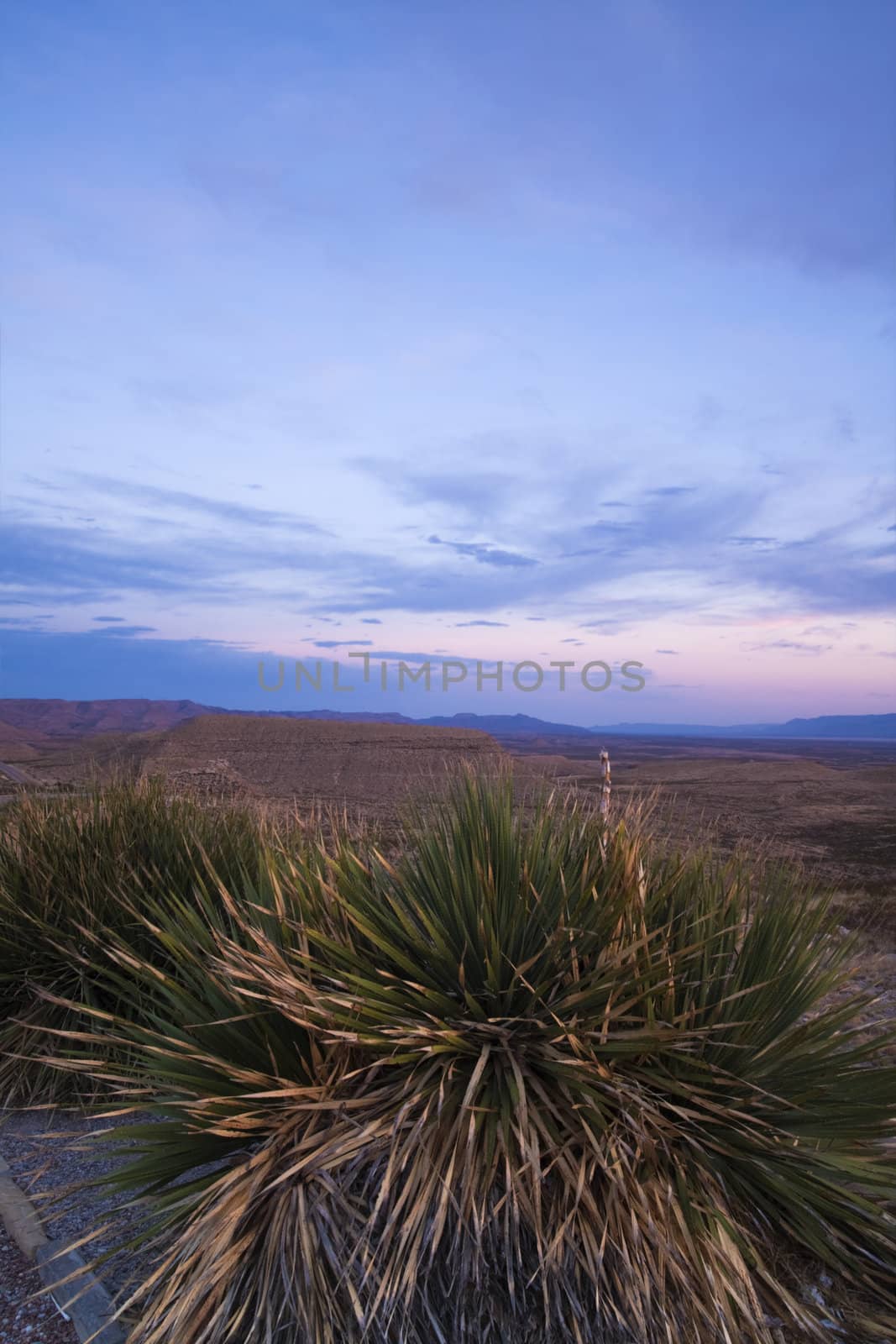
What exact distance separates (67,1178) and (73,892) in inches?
69.3

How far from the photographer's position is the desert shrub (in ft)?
17.7

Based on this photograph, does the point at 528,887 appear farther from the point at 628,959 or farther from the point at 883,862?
the point at 883,862

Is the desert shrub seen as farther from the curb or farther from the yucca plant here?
the yucca plant

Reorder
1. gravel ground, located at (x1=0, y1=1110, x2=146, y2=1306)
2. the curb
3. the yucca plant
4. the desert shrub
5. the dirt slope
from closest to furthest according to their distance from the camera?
the yucca plant
the curb
gravel ground, located at (x1=0, y1=1110, x2=146, y2=1306)
the desert shrub
the dirt slope

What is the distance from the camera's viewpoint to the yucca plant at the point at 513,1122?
282 centimetres

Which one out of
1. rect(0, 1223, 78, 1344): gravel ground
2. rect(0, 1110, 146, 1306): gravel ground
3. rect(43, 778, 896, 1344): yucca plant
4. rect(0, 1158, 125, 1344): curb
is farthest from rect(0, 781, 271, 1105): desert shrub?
rect(43, 778, 896, 1344): yucca plant

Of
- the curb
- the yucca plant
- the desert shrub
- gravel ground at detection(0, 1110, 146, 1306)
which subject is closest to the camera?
the yucca plant

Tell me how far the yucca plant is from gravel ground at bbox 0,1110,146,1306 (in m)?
0.22

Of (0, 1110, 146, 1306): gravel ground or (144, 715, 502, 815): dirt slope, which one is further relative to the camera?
(144, 715, 502, 815): dirt slope

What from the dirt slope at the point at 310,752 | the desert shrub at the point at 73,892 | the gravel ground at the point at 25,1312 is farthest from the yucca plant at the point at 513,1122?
the dirt slope at the point at 310,752

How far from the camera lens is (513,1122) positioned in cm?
290

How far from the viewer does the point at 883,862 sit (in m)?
19.8

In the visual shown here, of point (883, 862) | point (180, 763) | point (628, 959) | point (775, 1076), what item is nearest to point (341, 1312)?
point (628, 959)

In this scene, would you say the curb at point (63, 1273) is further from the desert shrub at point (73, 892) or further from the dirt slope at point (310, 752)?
the dirt slope at point (310, 752)
